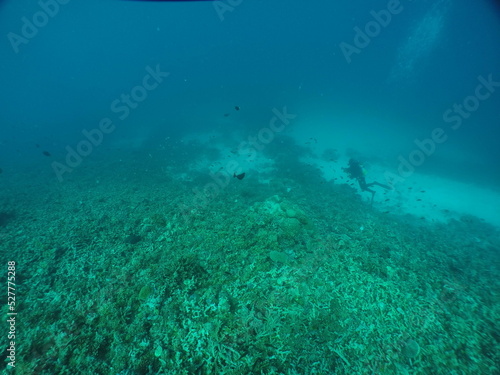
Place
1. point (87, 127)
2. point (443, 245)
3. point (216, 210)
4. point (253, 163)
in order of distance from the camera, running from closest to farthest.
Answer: point (216, 210)
point (443, 245)
point (253, 163)
point (87, 127)

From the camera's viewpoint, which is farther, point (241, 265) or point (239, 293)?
point (241, 265)

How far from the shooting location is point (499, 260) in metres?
9.73

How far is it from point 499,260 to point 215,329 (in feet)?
43.4

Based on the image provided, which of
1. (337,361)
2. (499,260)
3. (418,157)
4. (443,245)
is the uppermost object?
(337,361)

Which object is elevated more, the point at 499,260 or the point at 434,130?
the point at 499,260

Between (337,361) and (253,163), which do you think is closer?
(337,361)

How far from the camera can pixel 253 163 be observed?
24547mm

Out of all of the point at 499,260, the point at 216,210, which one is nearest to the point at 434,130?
the point at 499,260

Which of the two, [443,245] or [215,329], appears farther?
[443,245]

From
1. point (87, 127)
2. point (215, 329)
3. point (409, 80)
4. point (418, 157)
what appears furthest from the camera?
point (409, 80)

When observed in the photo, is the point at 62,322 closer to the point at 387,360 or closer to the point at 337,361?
the point at 337,361

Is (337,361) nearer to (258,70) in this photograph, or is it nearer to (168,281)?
(168,281)

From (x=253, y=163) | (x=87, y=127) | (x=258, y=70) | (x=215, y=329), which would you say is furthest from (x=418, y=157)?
(x=258, y=70)

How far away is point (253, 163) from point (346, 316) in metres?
20.5
